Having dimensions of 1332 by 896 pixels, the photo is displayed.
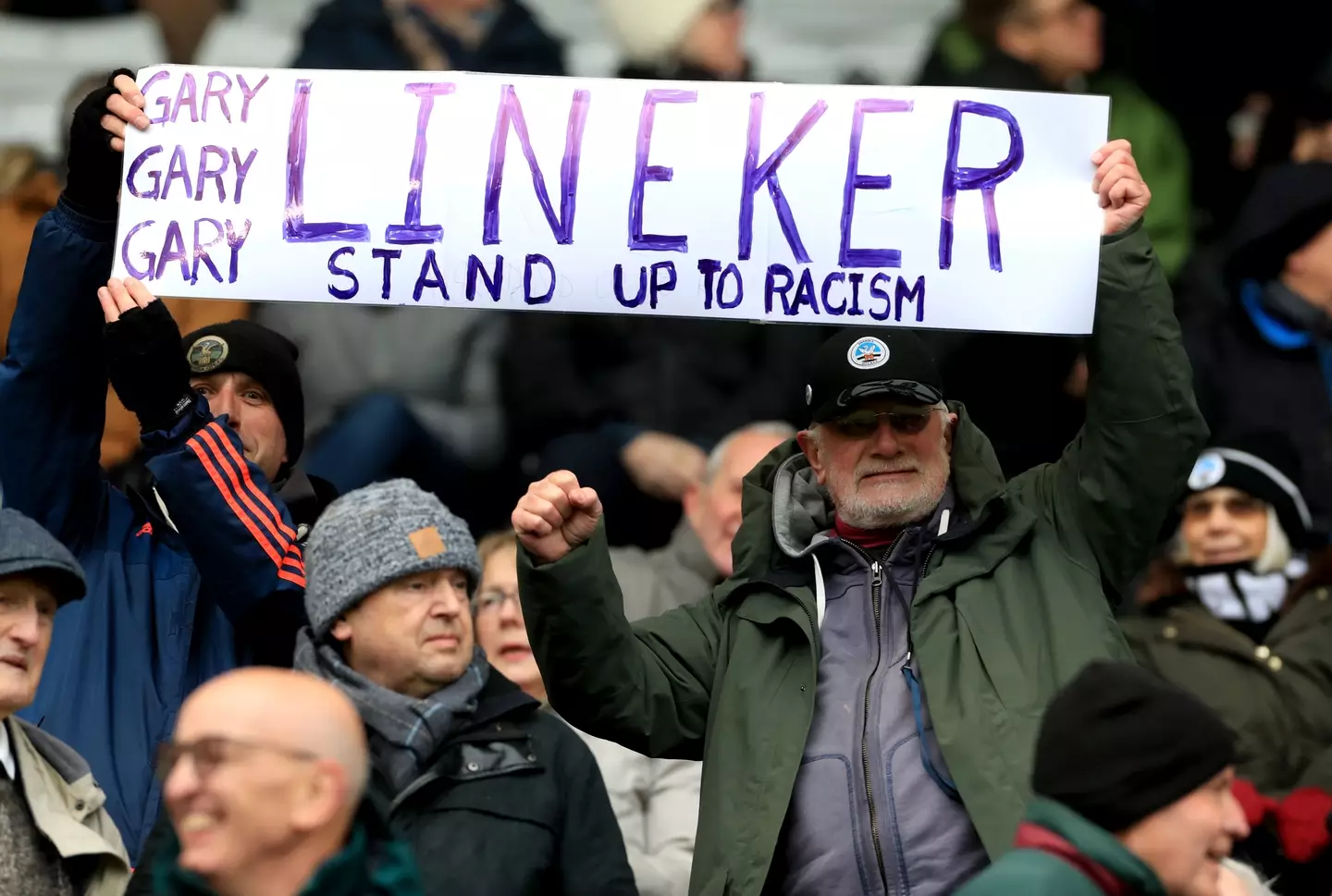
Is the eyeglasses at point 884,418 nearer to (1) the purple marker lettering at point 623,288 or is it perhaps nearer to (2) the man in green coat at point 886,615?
(2) the man in green coat at point 886,615

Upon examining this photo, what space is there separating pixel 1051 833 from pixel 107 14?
5.44 metres

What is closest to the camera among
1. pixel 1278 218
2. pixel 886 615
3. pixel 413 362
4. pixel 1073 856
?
pixel 1073 856

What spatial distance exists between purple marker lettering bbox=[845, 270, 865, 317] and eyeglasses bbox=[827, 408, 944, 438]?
227 millimetres

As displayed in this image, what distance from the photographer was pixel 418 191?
4.56 metres

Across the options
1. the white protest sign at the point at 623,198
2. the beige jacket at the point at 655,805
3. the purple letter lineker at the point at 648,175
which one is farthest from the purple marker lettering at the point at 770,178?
the beige jacket at the point at 655,805

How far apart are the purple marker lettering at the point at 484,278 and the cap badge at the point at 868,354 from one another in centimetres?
74

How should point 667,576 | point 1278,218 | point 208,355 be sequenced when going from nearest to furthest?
point 208,355, point 667,576, point 1278,218

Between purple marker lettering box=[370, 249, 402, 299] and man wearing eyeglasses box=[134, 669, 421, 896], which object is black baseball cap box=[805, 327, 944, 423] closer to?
purple marker lettering box=[370, 249, 402, 299]

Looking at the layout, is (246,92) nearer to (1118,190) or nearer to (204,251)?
(204,251)

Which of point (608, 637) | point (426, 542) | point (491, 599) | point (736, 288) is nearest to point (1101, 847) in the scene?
point (608, 637)

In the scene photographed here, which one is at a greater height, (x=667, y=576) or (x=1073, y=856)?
(x=667, y=576)

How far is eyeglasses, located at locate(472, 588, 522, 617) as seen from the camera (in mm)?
5641

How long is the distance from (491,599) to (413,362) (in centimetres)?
132

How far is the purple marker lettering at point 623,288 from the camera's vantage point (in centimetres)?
447
